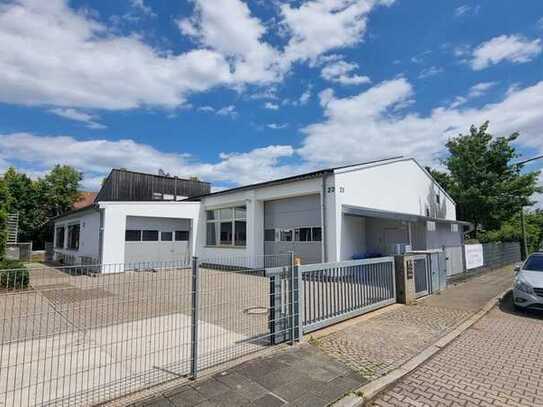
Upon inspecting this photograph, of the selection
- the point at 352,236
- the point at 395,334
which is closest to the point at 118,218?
the point at 352,236

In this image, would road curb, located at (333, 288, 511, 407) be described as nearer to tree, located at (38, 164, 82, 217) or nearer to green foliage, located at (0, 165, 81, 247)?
green foliage, located at (0, 165, 81, 247)

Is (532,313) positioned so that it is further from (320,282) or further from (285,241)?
(285,241)

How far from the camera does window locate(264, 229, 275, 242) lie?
1708 cm

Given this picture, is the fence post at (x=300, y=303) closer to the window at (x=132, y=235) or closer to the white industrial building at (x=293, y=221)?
the white industrial building at (x=293, y=221)

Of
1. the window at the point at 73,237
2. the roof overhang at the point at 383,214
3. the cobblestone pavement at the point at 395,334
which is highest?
the roof overhang at the point at 383,214

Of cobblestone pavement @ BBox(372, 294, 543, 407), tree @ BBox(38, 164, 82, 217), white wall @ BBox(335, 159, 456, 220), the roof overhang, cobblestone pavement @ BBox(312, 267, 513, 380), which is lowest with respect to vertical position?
cobblestone pavement @ BBox(372, 294, 543, 407)

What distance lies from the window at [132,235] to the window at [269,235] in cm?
721

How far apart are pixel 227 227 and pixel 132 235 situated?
5.30 metres

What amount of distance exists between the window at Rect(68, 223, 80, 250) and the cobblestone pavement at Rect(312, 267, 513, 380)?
837 inches

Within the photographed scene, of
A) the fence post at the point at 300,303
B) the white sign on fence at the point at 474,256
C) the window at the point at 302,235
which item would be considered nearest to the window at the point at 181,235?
the window at the point at 302,235

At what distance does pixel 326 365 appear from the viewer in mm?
4684

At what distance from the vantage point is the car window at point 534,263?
350 inches

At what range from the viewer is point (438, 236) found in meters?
Answer: 16.4

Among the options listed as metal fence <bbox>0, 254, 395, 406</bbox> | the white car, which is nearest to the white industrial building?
the white car
